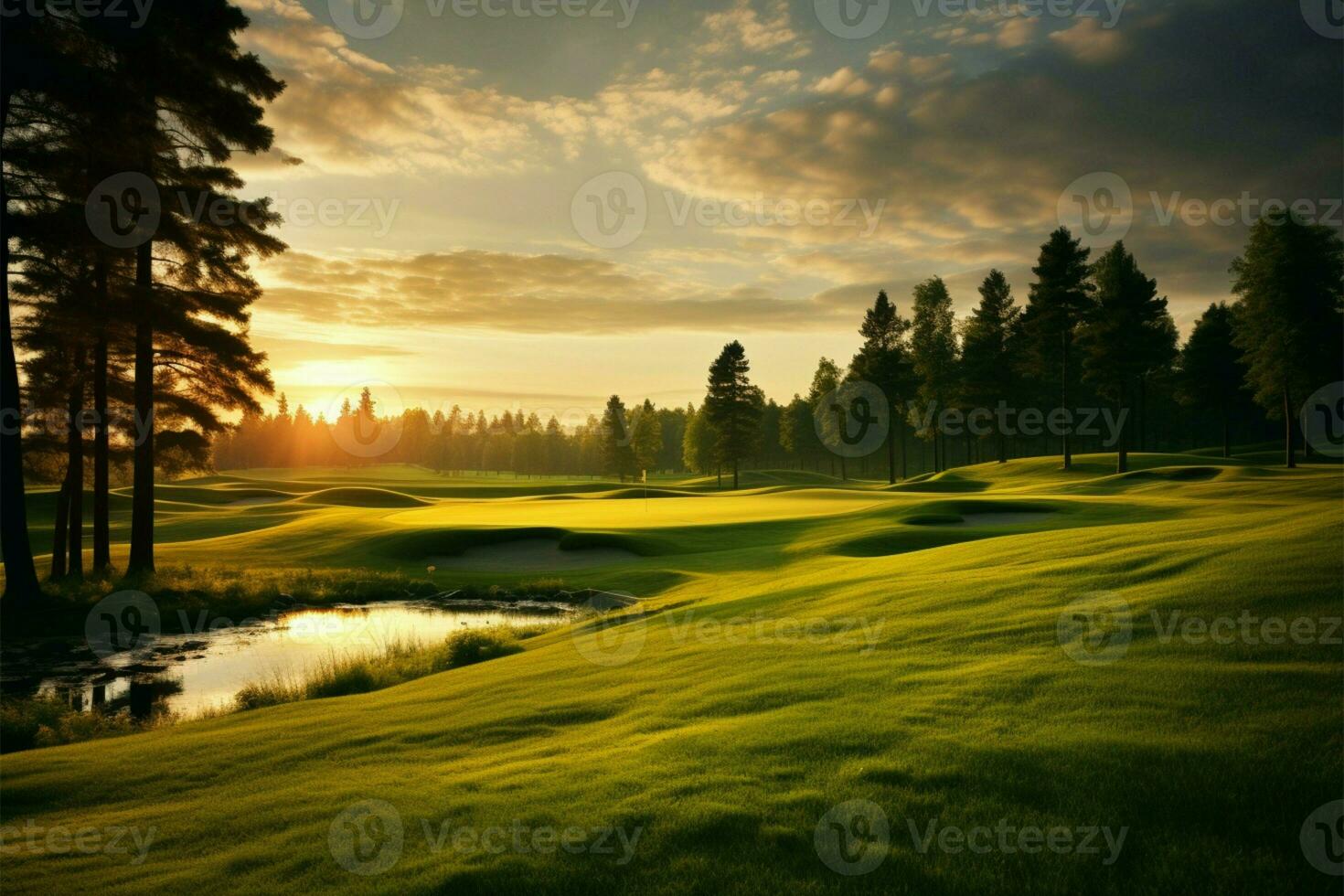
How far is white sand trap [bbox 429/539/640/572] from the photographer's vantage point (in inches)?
1208

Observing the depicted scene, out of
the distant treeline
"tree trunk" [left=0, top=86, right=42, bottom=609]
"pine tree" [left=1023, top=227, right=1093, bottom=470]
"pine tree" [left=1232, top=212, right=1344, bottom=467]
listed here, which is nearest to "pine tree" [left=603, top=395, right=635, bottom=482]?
the distant treeline

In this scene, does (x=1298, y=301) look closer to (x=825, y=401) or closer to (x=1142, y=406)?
(x=1142, y=406)

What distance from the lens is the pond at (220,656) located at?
14719 mm

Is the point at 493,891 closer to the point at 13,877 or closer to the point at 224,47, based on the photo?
the point at 13,877

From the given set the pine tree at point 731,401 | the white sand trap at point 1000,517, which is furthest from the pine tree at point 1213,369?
the white sand trap at point 1000,517

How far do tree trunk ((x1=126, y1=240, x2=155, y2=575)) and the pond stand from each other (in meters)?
4.63

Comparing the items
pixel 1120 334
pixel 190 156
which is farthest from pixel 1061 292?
pixel 190 156

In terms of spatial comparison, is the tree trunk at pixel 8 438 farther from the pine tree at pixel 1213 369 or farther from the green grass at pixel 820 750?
Result: the pine tree at pixel 1213 369

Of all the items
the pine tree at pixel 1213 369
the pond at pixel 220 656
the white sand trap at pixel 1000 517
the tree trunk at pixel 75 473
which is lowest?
the pond at pixel 220 656

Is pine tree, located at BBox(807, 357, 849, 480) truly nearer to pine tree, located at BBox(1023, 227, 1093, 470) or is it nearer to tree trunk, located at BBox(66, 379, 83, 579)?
pine tree, located at BBox(1023, 227, 1093, 470)

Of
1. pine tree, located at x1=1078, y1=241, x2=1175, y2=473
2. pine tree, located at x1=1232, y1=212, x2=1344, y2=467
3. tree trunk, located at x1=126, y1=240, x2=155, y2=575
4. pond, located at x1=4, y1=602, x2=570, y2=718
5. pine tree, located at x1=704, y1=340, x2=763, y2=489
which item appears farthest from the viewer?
pine tree, located at x1=704, y1=340, x2=763, y2=489

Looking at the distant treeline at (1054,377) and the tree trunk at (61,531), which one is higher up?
the distant treeline at (1054,377)

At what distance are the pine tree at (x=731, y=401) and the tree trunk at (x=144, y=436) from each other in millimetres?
58232

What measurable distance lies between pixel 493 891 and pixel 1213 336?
8556 cm
